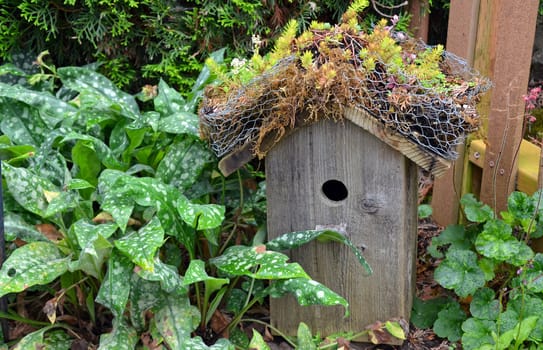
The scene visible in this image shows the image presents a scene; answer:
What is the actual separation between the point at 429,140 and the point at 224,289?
948mm

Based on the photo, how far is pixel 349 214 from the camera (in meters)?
2.24

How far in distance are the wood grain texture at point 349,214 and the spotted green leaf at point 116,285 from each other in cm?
57

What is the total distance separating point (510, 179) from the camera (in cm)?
266

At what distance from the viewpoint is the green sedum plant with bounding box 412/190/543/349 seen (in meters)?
2.24

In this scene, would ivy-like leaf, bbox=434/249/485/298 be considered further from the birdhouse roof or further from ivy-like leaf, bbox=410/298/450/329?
the birdhouse roof

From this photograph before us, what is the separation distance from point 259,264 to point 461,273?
787 millimetres

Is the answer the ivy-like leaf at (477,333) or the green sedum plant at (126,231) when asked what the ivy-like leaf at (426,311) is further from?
the green sedum plant at (126,231)

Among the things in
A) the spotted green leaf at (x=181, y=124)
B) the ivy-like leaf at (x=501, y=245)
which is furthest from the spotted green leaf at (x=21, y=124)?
the ivy-like leaf at (x=501, y=245)

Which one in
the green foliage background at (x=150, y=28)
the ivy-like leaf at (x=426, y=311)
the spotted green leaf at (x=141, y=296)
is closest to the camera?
the spotted green leaf at (x=141, y=296)

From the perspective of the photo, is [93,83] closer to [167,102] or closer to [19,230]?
[167,102]

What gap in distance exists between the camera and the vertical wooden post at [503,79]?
2.49 m

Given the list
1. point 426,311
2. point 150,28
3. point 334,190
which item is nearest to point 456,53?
Answer: point 334,190

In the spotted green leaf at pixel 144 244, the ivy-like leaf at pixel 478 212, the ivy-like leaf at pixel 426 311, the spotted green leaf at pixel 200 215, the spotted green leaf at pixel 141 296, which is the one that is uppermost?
the ivy-like leaf at pixel 478 212

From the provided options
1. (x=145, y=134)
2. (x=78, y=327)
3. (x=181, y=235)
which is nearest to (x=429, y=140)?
(x=181, y=235)
